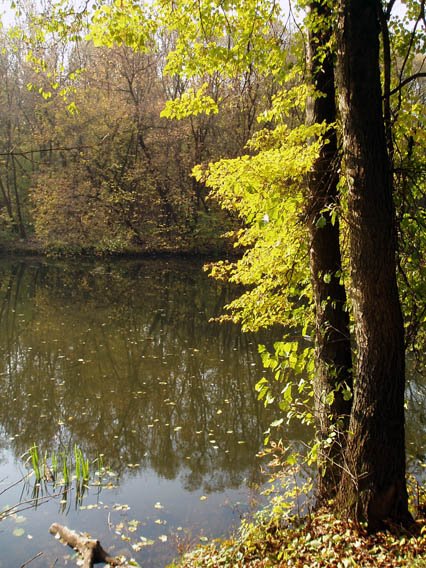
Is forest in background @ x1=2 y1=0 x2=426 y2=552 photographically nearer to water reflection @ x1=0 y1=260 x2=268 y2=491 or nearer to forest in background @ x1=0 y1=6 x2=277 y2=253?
water reflection @ x1=0 y1=260 x2=268 y2=491

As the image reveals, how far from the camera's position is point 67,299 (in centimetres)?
2027

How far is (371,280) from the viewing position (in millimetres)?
3754

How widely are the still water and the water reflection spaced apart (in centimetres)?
3

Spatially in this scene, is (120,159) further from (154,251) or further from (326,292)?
(326,292)

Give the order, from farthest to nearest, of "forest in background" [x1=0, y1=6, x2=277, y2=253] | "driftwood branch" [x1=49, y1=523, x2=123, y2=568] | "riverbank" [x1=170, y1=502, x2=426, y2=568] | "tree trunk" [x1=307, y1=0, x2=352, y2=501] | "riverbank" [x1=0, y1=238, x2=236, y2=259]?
"riverbank" [x1=0, y1=238, x2=236, y2=259] → "forest in background" [x1=0, y1=6, x2=277, y2=253] → "driftwood branch" [x1=49, y1=523, x2=123, y2=568] → "tree trunk" [x1=307, y1=0, x2=352, y2=501] → "riverbank" [x1=170, y1=502, x2=426, y2=568]

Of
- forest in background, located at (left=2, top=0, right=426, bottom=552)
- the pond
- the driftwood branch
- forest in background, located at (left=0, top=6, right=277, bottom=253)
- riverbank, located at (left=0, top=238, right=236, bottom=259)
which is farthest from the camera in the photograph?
riverbank, located at (left=0, top=238, right=236, bottom=259)

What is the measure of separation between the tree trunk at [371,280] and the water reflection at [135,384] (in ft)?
11.2

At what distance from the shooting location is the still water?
238 inches

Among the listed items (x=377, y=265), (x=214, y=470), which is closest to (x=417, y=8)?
(x=377, y=265)

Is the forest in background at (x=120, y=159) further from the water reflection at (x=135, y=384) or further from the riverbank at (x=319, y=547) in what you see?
the riverbank at (x=319, y=547)

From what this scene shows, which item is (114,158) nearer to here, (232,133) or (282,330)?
(232,133)

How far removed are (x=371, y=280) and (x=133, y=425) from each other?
6025 mm

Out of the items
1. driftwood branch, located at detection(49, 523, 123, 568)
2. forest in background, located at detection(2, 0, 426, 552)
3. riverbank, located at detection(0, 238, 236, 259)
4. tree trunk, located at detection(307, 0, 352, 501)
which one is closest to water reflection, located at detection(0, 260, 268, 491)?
driftwood branch, located at detection(49, 523, 123, 568)

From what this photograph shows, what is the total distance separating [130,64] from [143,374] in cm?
2364
